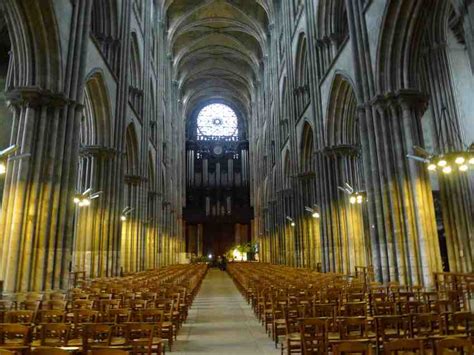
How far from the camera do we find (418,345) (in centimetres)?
396

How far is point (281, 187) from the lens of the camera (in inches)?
1298

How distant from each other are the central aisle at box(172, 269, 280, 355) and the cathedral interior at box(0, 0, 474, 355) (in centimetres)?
9

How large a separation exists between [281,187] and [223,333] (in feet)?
81.2

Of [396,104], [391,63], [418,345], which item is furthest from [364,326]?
[391,63]

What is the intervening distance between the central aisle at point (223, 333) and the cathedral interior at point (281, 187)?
0.09m

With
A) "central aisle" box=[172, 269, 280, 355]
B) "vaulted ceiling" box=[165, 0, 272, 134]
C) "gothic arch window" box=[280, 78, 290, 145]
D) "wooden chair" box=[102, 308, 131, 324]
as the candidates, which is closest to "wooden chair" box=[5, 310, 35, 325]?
"wooden chair" box=[102, 308, 131, 324]

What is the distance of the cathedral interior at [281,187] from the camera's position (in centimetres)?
703

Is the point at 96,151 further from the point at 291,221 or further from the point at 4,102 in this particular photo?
the point at 291,221

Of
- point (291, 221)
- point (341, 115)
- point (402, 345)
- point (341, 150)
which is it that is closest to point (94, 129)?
point (341, 115)

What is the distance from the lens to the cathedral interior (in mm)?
7030

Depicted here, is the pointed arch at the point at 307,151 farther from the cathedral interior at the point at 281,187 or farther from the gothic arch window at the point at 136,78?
the gothic arch window at the point at 136,78

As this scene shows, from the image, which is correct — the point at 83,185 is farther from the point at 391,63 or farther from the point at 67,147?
the point at 391,63

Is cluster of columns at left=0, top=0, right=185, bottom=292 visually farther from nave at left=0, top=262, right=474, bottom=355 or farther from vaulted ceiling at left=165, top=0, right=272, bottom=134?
vaulted ceiling at left=165, top=0, right=272, bottom=134

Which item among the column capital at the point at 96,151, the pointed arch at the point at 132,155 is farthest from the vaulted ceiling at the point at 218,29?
the column capital at the point at 96,151
